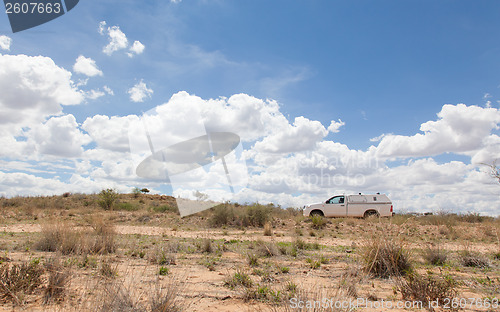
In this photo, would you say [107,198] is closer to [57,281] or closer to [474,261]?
[57,281]

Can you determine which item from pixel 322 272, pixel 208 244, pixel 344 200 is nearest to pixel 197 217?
pixel 344 200

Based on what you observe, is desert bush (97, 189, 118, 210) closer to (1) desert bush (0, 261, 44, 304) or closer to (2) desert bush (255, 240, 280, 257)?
(2) desert bush (255, 240, 280, 257)

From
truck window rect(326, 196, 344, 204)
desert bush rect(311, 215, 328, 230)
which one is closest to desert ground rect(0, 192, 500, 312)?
desert bush rect(311, 215, 328, 230)

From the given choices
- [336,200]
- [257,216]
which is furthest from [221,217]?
[336,200]

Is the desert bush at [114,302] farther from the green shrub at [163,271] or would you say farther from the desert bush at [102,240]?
the desert bush at [102,240]

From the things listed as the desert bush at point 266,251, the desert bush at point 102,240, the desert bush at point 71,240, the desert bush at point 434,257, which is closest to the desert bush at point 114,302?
the desert bush at point 102,240

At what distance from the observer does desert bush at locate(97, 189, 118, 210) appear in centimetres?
3206

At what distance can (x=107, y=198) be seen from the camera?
3234cm

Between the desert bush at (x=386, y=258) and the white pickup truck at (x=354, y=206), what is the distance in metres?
15.3

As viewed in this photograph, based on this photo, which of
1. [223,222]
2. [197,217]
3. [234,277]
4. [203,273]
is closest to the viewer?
[234,277]

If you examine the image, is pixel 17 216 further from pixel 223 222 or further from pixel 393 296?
pixel 393 296

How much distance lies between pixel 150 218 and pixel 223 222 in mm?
6525

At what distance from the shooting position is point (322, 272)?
6984 mm

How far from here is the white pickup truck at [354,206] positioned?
21.6m
